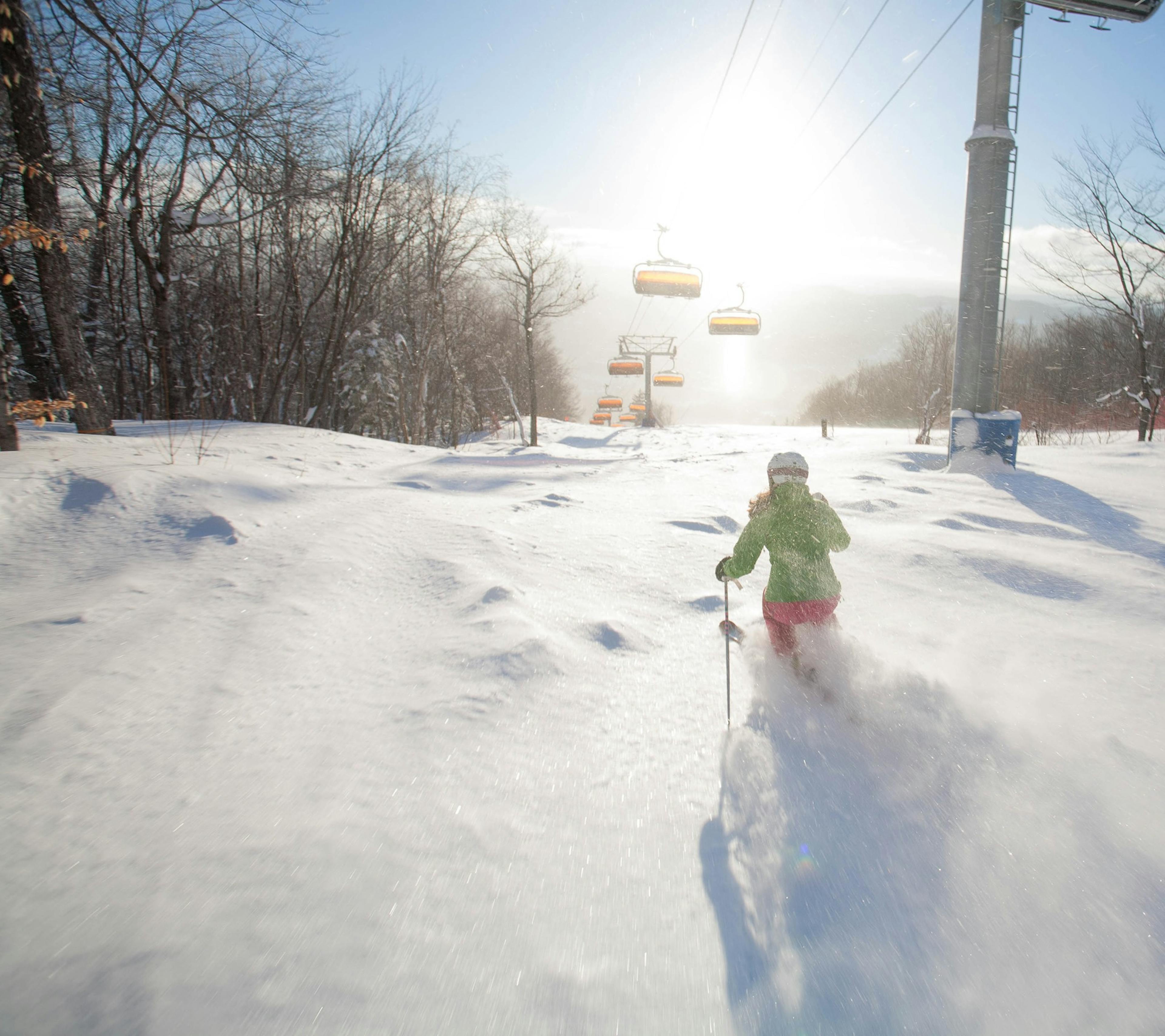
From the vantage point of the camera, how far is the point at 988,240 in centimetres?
830

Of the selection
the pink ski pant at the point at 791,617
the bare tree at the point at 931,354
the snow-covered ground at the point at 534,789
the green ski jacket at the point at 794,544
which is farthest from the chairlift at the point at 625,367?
the pink ski pant at the point at 791,617

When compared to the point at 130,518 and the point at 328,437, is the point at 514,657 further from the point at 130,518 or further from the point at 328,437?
the point at 328,437

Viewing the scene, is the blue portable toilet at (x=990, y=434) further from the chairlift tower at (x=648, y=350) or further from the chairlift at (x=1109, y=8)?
the chairlift tower at (x=648, y=350)

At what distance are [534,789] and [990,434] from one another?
911 cm

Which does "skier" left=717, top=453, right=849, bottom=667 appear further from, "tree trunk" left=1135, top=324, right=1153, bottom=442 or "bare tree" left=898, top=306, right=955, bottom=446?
"bare tree" left=898, top=306, right=955, bottom=446

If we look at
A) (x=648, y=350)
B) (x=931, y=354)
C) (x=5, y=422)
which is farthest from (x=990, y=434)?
(x=931, y=354)

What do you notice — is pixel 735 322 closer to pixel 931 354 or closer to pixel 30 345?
pixel 30 345

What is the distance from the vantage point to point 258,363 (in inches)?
855

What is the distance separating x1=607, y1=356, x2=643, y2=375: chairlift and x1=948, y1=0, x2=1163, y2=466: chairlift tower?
2666cm

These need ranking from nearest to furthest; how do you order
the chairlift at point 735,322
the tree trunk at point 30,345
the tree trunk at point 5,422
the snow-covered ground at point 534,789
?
the snow-covered ground at point 534,789, the tree trunk at point 5,422, the tree trunk at point 30,345, the chairlift at point 735,322

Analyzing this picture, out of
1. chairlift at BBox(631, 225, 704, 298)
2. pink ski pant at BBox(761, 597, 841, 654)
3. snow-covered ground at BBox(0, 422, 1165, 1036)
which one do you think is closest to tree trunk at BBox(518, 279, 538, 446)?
chairlift at BBox(631, 225, 704, 298)

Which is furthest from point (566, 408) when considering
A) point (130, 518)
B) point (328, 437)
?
point (130, 518)

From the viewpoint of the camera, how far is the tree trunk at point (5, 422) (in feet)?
18.4

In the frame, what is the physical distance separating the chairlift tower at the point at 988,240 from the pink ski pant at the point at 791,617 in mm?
7007
